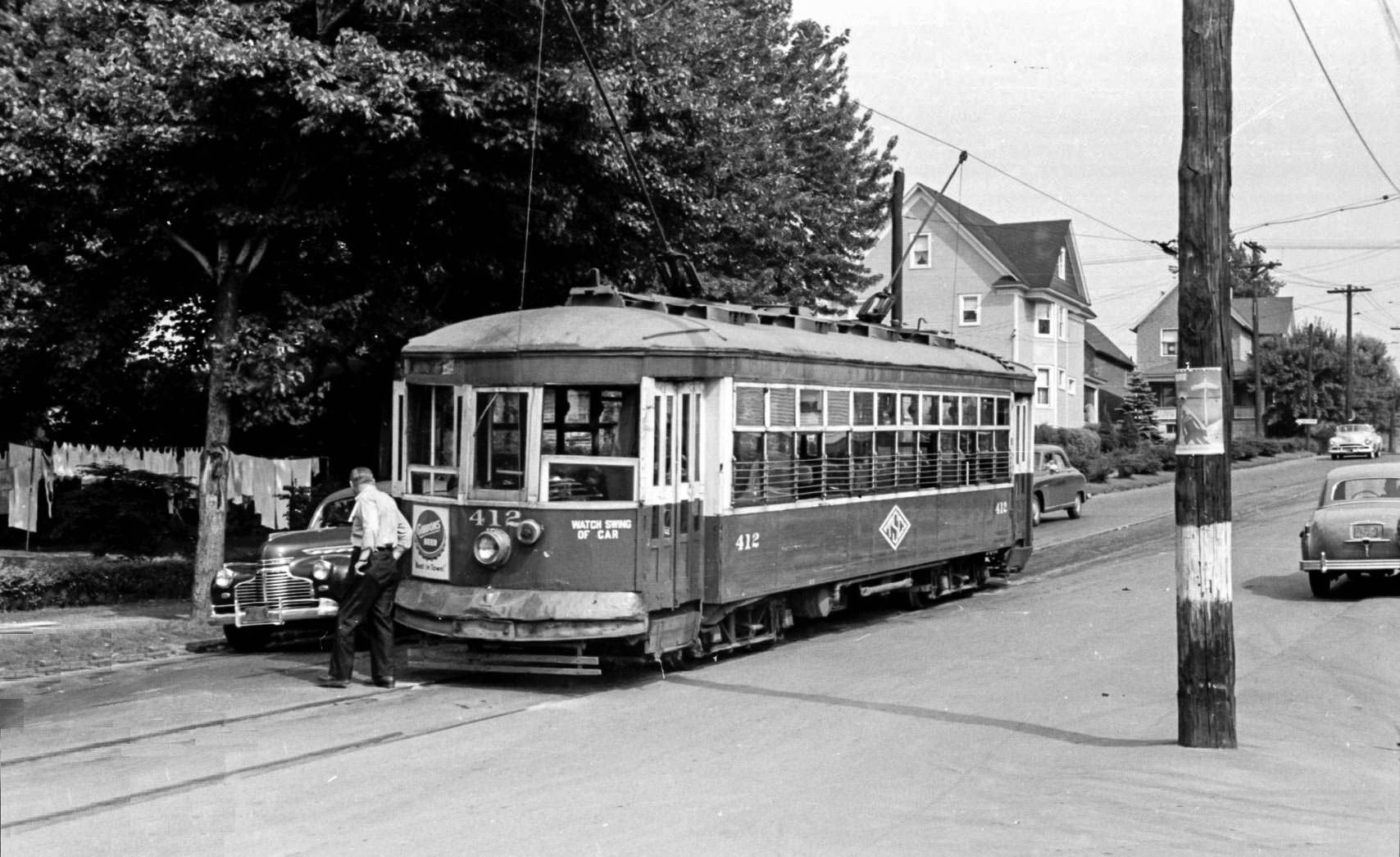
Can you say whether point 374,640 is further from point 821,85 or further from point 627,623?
point 821,85

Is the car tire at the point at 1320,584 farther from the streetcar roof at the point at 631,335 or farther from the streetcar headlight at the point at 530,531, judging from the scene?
the streetcar headlight at the point at 530,531

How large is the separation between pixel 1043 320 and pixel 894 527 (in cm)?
4100

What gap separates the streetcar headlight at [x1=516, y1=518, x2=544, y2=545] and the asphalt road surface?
1233 millimetres

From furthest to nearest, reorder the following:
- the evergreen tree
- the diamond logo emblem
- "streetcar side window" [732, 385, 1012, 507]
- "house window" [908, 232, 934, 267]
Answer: the evergreen tree, "house window" [908, 232, 934, 267], the diamond logo emblem, "streetcar side window" [732, 385, 1012, 507]

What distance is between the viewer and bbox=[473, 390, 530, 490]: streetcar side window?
1196cm

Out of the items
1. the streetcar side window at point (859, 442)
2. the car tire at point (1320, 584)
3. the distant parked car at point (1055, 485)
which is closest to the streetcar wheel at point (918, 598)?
the streetcar side window at point (859, 442)

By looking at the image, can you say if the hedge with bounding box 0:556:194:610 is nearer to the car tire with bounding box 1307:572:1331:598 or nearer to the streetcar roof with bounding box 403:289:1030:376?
the streetcar roof with bounding box 403:289:1030:376

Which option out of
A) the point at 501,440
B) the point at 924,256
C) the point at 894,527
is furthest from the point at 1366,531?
the point at 924,256

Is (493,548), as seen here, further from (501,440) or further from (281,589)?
(281,589)

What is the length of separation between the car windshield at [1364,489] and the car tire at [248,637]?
13.3 metres

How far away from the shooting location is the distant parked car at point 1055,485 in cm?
2973

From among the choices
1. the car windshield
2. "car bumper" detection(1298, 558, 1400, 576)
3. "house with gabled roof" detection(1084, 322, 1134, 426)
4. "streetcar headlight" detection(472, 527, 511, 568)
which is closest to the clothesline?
"streetcar headlight" detection(472, 527, 511, 568)

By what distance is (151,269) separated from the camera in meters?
17.5

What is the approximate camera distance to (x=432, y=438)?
12492 mm
